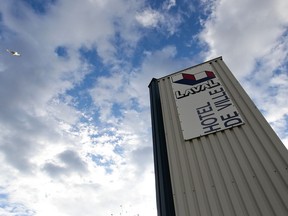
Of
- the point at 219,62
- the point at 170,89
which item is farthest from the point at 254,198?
the point at 219,62

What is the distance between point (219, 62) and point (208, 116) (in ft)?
7.69

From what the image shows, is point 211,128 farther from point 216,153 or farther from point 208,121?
point 216,153

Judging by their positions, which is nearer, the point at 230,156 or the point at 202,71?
the point at 230,156

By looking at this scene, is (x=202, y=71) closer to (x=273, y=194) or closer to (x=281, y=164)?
(x=281, y=164)

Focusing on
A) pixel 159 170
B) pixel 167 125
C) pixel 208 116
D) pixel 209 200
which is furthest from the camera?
pixel 167 125

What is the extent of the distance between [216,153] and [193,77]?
2.89 m

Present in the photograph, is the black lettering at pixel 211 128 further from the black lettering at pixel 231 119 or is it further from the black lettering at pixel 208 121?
the black lettering at pixel 231 119

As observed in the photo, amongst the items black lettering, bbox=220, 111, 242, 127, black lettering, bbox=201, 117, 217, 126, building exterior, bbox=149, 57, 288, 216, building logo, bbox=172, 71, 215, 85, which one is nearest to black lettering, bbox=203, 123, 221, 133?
building exterior, bbox=149, 57, 288, 216

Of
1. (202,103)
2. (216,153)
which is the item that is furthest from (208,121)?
(216,153)

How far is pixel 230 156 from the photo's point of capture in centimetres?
424

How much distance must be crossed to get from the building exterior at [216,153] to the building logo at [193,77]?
0.11ft

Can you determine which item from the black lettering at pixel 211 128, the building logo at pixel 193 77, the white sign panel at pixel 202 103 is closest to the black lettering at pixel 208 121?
the white sign panel at pixel 202 103

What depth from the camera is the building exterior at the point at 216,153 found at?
362 cm

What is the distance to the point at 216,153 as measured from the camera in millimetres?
4402
